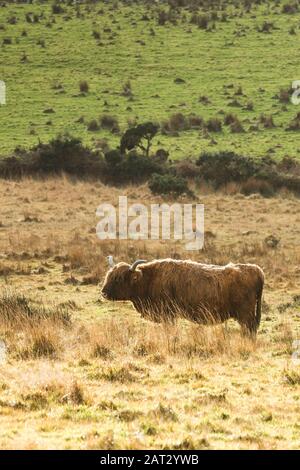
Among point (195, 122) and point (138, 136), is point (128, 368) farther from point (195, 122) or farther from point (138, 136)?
point (195, 122)

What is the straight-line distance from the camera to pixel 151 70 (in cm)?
4131

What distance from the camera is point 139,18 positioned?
1961 inches

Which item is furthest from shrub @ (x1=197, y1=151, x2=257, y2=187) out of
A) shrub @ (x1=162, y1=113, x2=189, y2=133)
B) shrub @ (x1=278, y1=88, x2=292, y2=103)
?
shrub @ (x1=278, y1=88, x2=292, y2=103)

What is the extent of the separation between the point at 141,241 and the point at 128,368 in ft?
37.5

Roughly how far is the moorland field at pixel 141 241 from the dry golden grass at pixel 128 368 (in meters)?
0.03

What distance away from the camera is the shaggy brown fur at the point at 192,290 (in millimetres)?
11383

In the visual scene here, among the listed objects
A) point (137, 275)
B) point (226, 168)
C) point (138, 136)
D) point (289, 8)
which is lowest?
point (226, 168)

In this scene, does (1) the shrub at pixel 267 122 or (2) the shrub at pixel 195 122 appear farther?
(2) the shrub at pixel 195 122

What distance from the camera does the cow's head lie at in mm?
12273

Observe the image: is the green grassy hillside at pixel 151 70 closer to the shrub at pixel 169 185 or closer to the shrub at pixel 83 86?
the shrub at pixel 83 86

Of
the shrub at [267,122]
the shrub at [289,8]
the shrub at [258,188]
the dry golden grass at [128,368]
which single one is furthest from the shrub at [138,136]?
the shrub at [289,8]

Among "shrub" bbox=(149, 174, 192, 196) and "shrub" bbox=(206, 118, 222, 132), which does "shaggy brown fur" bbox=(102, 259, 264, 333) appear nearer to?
"shrub" bbox=(149, 174, 192, 196)

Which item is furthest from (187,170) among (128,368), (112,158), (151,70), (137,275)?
(128,368)

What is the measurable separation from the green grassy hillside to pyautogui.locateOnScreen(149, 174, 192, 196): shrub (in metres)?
4.56
